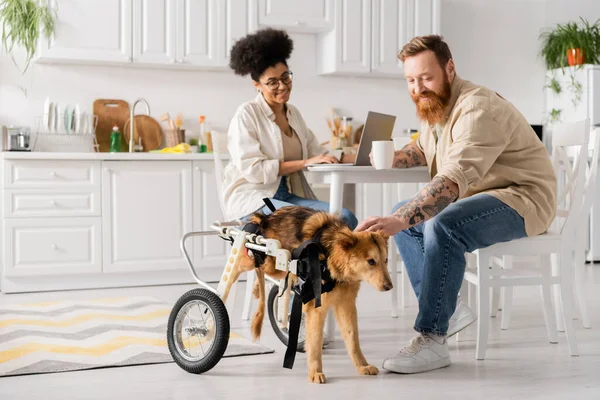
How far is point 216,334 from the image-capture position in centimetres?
252

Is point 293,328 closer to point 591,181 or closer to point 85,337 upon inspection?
point 85,337

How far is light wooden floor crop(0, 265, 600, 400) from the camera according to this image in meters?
2.40

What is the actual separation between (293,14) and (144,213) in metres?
1.71

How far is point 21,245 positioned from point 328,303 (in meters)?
2.76

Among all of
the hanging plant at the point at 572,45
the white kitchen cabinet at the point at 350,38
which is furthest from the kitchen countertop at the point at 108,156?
the hanging plant at the point at 572,45

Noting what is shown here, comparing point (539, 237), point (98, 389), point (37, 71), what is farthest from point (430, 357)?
point (37, 71)

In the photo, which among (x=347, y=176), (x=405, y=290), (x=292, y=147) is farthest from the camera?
(x=405, y=290)

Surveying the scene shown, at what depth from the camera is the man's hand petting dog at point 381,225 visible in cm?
235

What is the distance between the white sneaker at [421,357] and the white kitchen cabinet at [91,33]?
306 centimetres

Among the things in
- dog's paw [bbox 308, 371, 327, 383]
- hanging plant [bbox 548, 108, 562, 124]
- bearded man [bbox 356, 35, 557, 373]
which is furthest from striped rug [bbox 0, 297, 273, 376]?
hanging plant [bbox 548, 108, 562, 124]

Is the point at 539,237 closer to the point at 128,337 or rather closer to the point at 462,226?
the point at 462,226

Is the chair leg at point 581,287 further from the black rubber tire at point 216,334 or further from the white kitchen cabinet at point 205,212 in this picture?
the white kitchen cabinet at point 205,212

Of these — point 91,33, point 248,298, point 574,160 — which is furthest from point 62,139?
point 574,160

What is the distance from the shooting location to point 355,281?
2451 mm
